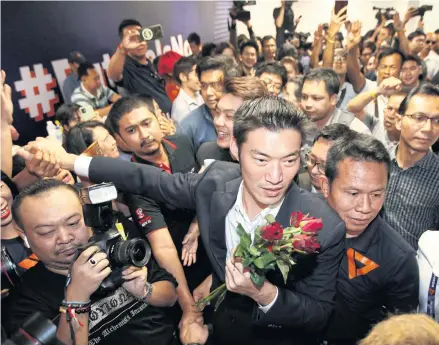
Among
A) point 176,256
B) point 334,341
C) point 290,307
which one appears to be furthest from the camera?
point 176,256

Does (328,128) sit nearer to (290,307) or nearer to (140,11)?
(290,307)

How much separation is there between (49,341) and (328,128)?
165cm

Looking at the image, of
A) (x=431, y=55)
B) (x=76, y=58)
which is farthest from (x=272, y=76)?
(x=431, y=55)

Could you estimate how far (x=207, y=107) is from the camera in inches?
127

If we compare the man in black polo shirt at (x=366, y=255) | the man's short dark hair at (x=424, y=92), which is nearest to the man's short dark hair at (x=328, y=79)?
the man's short dark hair at (x=424, y=92)

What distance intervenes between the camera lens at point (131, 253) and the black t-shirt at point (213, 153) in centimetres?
110

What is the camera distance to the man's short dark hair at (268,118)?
1.41 meters

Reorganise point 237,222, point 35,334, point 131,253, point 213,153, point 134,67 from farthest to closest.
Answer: point 134,67, point 213,153, point 237,222, point 131,253, point 35,334

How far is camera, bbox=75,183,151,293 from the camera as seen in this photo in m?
1.37

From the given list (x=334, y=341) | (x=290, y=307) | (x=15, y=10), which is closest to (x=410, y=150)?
(x=334, y=341)

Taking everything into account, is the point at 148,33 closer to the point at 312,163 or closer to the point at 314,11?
the point at 312,163

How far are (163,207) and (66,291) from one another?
3.00 feet

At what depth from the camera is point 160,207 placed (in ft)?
7.36

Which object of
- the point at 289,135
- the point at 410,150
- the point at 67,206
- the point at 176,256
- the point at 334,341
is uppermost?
the point at 289,135
